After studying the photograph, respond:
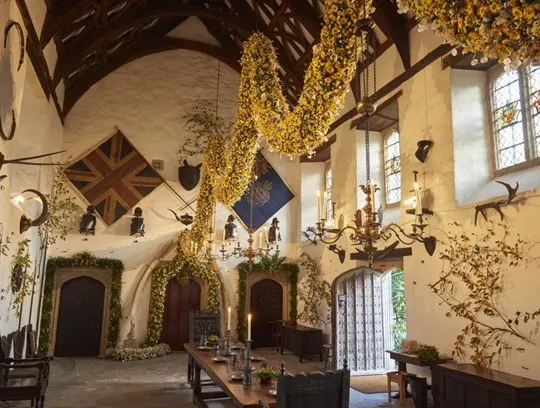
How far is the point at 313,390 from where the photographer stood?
9.39ft

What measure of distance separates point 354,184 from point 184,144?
5090mm

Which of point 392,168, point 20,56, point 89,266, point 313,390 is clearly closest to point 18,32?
point 20,56

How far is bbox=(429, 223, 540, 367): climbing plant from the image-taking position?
196 inches

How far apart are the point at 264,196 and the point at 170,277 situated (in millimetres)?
3348

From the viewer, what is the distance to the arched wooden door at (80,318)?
33.5 feet

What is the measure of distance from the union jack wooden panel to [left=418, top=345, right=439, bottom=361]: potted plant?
778cm

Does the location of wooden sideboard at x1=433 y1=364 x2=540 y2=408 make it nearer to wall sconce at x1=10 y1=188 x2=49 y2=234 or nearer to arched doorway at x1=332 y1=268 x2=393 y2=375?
arched doorway at x1=332 y1=268 x2=393 y2=375

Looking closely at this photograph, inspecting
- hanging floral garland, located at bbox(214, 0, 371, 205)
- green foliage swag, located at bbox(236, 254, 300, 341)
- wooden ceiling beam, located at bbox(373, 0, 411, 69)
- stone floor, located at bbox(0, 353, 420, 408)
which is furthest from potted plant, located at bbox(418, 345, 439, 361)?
green foliage swag, located at bbox(236, 254, 300, 341)

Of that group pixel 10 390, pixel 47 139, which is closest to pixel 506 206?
pixel 10 390

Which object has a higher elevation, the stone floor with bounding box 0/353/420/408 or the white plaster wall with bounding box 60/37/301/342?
the white plaster wall with bounding box 60/37/301/342

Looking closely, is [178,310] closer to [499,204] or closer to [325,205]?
[325,205]

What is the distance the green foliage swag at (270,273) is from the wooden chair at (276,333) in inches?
18.4

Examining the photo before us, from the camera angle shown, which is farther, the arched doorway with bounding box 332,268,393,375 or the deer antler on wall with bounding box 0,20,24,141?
the arched doorway with bounding box 332,268,393,375

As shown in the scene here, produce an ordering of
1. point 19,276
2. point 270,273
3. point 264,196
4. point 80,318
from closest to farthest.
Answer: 1. point 19,276
2. point 80,318
3. point 270,273
4. point 264,196
